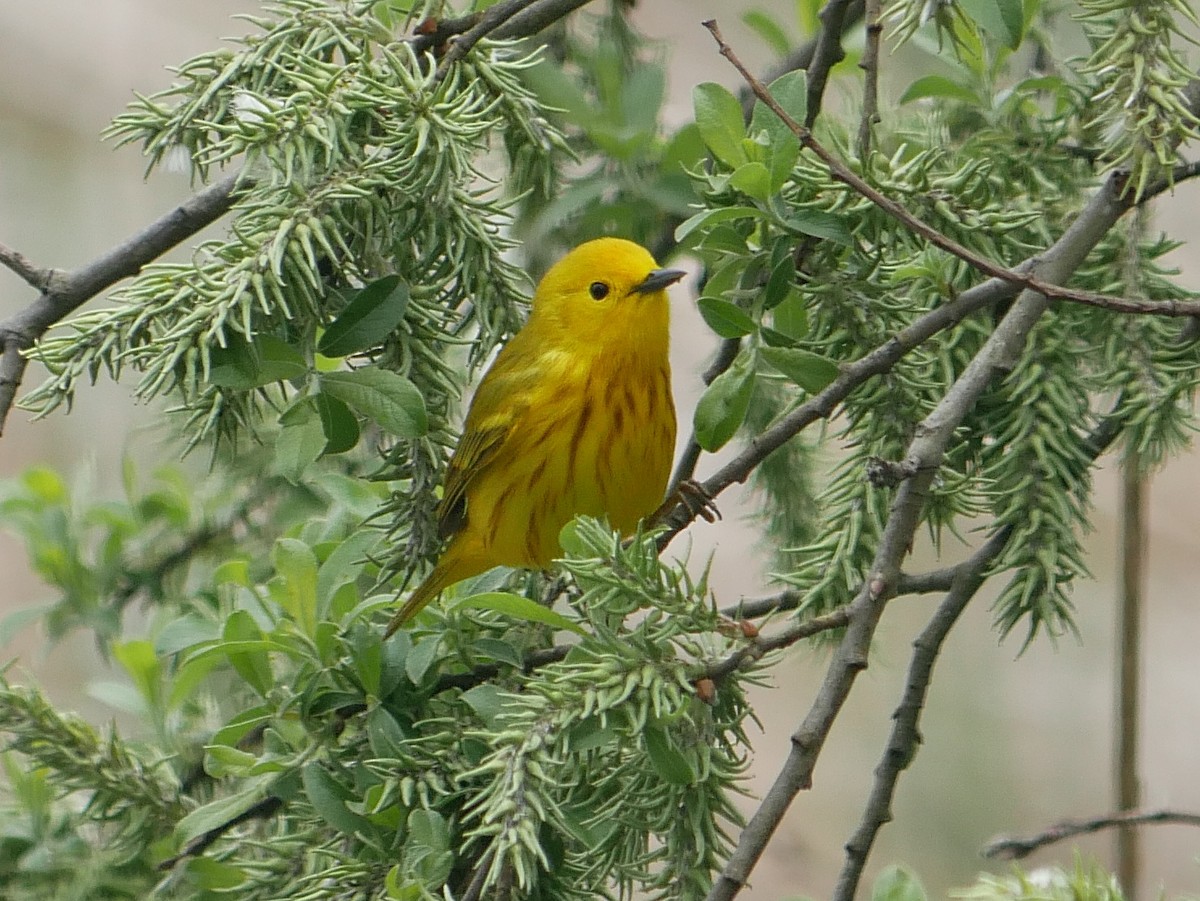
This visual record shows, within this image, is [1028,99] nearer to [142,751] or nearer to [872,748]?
[142,751]

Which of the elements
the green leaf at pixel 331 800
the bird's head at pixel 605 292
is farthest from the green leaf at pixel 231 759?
the bird's head at pixel 605 292

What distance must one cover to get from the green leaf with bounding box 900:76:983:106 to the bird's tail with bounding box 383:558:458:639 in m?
0.96

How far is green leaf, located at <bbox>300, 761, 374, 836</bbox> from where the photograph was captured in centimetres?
147

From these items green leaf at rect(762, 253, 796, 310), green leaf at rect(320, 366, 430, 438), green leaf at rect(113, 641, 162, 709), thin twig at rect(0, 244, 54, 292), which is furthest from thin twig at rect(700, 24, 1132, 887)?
green leaf at rect(113, 641, 162, 709)

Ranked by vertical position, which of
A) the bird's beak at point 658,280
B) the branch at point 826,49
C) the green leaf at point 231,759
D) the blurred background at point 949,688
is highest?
the blurred background at point 949,688

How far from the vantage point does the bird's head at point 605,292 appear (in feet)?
8.25

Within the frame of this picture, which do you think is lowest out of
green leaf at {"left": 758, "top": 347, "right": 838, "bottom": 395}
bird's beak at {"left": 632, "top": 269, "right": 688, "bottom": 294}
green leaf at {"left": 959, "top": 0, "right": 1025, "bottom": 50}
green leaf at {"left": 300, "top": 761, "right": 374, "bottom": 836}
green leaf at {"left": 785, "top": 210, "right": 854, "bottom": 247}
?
green leaf at {"left": 300, "top": 761, "right": 374, "bottom": 836}

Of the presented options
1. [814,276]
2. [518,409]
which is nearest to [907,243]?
[814,276]

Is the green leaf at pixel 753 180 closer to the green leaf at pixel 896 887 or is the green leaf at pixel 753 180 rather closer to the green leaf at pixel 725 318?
the green leaf at pixel 725 318

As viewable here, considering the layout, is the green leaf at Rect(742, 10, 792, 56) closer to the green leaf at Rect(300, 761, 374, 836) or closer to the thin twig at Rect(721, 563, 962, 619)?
the thin twig at Rect(721, 563, 962, 619)

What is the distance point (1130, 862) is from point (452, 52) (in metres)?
1.48

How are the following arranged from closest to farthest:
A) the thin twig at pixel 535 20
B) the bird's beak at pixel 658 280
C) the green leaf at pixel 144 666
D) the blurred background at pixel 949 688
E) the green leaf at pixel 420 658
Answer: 1. the green leaf at pixel 420 658
2. the thin twig at pixel 535 20
3. the green leaf at pixel 144 666
4. the bird's beak at pixel 658 280
5. the blurred background at pixel 949 688

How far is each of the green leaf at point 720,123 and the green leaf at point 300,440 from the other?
52cm

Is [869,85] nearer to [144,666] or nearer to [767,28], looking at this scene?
[767,28]
